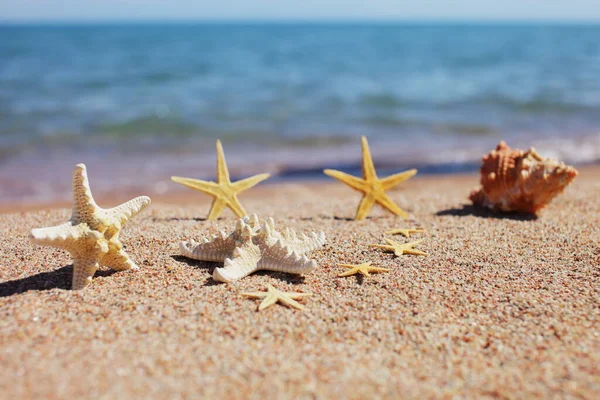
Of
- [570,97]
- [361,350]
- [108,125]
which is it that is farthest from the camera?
[570,97]

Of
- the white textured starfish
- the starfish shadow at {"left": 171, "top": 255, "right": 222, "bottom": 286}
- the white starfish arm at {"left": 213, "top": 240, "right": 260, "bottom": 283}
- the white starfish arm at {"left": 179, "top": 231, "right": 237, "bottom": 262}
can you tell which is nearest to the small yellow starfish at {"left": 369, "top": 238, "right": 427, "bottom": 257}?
the white textured starfish

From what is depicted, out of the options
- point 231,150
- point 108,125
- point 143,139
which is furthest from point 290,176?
point 108,125

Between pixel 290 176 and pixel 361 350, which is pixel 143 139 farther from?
pixel 361 350

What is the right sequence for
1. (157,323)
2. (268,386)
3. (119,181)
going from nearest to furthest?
(268,386) < (157,323) < (119,181)

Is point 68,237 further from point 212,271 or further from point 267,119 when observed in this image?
point 267,119

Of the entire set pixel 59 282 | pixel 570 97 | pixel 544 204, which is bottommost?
pixel 59 282

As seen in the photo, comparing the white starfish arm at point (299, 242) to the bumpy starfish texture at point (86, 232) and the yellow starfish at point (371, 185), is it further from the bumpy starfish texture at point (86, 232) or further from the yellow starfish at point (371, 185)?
the yellow starfish at point (371, 185)

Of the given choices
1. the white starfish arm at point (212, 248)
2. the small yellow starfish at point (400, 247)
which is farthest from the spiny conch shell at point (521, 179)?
the white starfish arm at point (212, 248)
